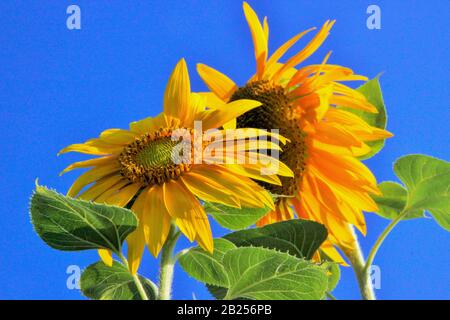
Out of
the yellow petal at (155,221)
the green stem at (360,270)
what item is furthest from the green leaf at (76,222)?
the green stem at (360,270)

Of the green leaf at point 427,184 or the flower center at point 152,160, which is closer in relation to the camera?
the flower center at point 152,160

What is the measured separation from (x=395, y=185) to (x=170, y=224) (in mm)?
515

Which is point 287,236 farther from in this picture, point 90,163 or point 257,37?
point 257,37

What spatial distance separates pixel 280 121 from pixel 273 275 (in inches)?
22.8

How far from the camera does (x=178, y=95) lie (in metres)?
0.81

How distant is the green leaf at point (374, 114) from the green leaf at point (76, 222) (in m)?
0.55

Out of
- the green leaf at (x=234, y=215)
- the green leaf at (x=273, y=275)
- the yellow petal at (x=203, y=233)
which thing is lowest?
the green leaf at (x=273, y=275)

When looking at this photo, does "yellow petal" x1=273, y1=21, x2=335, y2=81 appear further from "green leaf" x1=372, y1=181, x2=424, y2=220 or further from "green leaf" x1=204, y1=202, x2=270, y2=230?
"green leaf" x1=204, y1=202, x2=270, y2=230

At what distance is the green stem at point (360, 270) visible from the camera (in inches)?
33.9

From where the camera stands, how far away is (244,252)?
22.1 inches

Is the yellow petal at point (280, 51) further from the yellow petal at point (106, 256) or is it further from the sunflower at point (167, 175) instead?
the yellow petal at point (106, 256)

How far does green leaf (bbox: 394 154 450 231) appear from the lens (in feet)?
2.97

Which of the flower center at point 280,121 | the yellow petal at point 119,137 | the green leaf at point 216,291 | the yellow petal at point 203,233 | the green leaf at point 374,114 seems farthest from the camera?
the flower center at point 280,121
